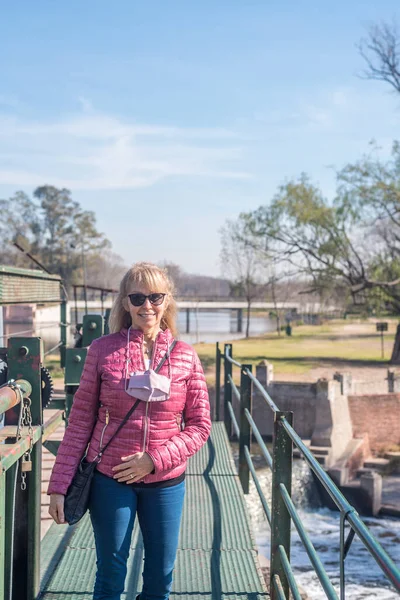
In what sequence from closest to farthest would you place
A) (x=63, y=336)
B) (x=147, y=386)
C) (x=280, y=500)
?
(x=147, y=386)
(x=280, y=500)
(x=63, y=336)

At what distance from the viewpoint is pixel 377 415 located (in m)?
22.0

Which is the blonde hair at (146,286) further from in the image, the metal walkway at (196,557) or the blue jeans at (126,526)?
the metal walkway at (196,557)

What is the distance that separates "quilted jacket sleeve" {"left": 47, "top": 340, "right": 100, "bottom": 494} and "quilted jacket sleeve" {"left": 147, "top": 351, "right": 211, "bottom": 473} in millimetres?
266

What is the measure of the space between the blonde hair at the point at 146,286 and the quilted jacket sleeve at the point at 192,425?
0.67 feet

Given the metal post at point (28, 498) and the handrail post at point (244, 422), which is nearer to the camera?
the metal post at point (28, 498)

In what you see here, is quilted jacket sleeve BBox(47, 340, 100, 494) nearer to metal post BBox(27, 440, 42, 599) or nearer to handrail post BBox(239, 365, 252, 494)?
metal post BBox(27, 440, 42, 599)

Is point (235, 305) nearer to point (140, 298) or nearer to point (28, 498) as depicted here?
point (28, 498)

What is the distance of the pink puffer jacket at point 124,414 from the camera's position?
7.10 ft

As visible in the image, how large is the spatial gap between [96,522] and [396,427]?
2117cm

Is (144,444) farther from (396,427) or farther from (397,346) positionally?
(397,346)

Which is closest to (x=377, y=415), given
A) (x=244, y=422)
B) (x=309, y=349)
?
(x=309, y=349)

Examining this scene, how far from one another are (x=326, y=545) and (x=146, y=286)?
1529 centimetres

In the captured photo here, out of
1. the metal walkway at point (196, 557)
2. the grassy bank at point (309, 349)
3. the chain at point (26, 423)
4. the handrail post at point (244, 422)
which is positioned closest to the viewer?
the chain at point (26, 423)

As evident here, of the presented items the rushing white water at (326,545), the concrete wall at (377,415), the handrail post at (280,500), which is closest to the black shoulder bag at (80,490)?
the handrail post at (280,500)
